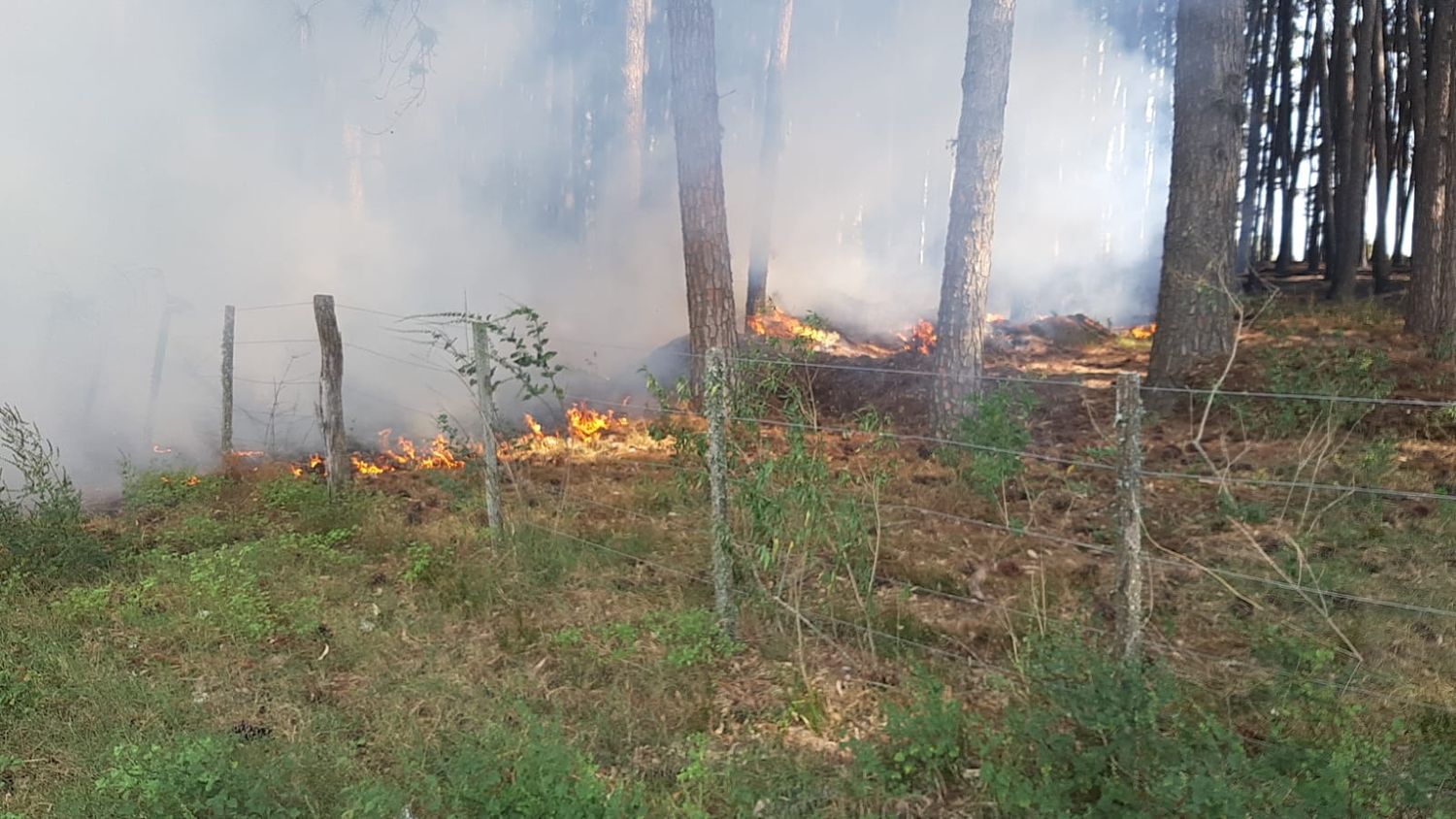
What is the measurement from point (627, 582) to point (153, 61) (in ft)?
51.7

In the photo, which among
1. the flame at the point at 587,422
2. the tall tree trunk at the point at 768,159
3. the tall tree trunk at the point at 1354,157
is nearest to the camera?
the flame at the point at 587,422

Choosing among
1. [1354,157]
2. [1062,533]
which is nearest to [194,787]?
[1062,533]

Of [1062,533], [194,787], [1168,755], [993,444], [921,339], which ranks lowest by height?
[194,787]

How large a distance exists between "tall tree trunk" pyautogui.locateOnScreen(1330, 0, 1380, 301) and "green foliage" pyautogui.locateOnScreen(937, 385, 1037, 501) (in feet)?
36.5

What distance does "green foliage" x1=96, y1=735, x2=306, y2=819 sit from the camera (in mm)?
2928

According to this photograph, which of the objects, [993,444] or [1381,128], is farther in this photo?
[1381,128]

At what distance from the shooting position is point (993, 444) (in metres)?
5.88

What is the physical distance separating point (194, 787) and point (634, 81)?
1442cm

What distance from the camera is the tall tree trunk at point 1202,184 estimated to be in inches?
308

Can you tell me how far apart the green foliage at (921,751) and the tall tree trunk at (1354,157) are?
14600 mm

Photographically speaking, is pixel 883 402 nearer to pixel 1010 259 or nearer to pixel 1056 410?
pixel 1056 410

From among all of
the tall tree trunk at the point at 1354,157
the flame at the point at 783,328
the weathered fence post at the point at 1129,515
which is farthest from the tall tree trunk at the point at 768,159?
the weathered fence post at the point at 1129,515

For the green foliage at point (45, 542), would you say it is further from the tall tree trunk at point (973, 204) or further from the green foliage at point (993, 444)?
the tall tree trunk at point (973, 204)

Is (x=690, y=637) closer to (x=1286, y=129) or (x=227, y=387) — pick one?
(x=227, y=387)
